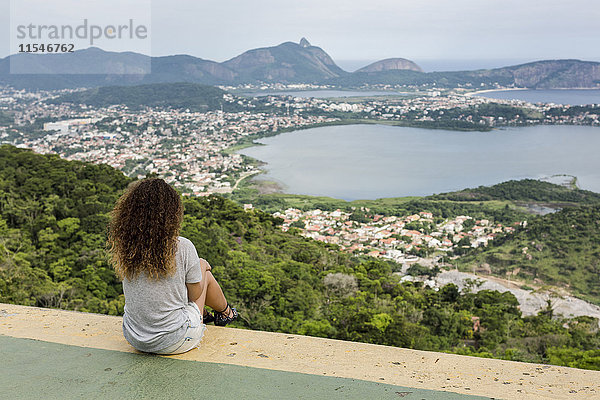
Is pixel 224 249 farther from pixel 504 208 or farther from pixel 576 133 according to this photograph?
pixel 576 133

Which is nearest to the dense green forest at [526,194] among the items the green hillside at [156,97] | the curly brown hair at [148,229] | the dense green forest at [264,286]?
the dense green forest at [264,286]

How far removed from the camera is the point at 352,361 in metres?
1.52

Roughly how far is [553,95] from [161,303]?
80354mm

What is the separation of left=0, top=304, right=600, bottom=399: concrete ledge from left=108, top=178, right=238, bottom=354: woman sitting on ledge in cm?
8

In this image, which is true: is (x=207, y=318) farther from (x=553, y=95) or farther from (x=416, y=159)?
(x=553, y=95)

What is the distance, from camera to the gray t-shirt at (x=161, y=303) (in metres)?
1.41

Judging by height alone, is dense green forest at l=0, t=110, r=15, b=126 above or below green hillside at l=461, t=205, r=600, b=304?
above

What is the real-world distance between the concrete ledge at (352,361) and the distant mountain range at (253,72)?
7583 centimetres

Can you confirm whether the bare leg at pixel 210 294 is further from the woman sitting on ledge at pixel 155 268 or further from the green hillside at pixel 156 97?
the green hillside at pixel 156 97

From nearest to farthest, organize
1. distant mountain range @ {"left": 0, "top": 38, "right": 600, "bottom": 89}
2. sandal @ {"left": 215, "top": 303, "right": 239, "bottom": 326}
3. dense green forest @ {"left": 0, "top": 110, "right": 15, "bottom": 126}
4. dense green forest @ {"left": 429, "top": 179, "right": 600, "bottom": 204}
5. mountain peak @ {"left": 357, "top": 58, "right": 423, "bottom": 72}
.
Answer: sandal @ {"left": 215, "top": 303, "right": 239, "bottom": 326} → dense green forest @ {"left": 429, "top": 179, "right": 600, "bottom": 204} → dense green forest @ {"left": 0, "top": 110, "right": 15, "bottom": 126} → distant mountain range @ {"left": 0, "top": 38, "right": 600, "bottom": 89} → mountain peak @ {"left": 357, "top": 58, "right": 423, "bottom": 72}

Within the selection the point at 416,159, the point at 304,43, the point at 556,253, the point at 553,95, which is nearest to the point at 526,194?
the point at 556,253

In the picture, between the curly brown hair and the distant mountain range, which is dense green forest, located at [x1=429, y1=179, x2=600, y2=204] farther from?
the distant mountain range

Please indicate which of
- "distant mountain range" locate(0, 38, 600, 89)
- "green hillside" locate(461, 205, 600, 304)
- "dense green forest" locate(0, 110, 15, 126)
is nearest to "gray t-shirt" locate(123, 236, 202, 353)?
"green hillside" locate(461, 205, 600, 304)

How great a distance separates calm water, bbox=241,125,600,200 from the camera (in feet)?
77.5
